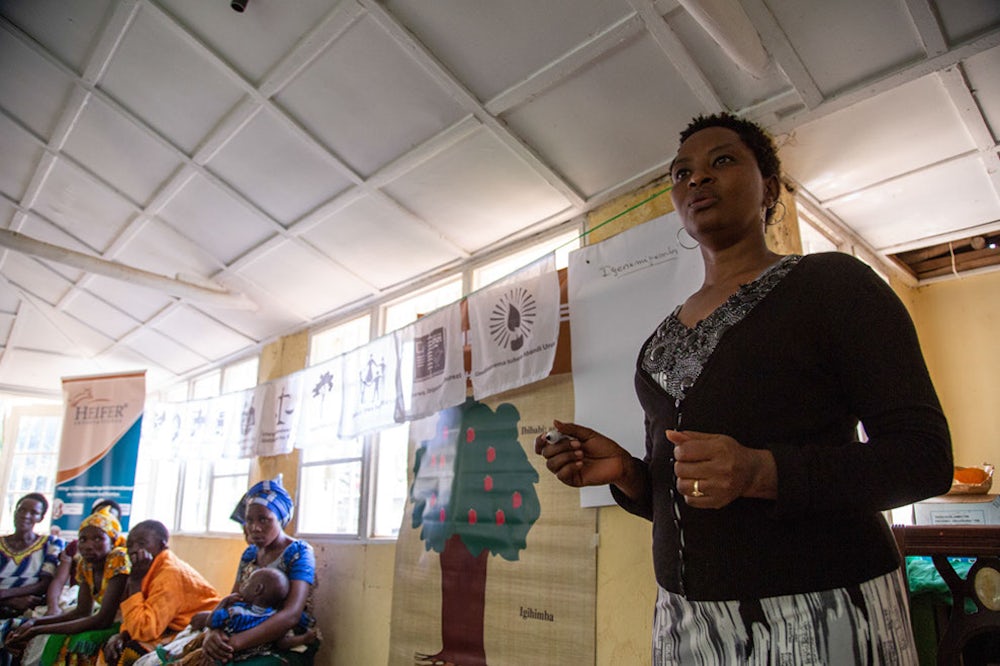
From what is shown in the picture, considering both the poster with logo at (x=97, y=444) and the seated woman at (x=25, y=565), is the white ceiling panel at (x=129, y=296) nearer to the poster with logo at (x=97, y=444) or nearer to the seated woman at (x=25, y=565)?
→ the poster with logo at (x=97, y=444)

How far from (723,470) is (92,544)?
5538 millimetres

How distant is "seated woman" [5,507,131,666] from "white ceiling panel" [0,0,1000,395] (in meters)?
2.04

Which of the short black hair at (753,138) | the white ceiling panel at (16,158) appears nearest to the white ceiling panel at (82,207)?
the white ceiling panel at (16,158)

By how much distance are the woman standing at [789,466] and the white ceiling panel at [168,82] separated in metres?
3.49

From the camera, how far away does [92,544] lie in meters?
4.94

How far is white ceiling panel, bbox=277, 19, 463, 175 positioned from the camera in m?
3.21

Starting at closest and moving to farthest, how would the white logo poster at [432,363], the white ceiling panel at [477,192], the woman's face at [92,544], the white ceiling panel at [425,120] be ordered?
the white ceiling panel at [425,120], the white ceiling panel at [477,192], the white logo poster at [432,363], the woman's face at [92,544]

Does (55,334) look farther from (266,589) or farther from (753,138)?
(753,138)

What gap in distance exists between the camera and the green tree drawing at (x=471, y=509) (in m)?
3.48

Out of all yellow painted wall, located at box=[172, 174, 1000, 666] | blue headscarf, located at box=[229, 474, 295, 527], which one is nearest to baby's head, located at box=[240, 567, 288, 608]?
blue headscarf, located at box=[229, 474, 295, 527]

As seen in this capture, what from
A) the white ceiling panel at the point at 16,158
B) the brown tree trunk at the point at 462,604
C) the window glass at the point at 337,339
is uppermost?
the white ceiling panel at the point at 16,158

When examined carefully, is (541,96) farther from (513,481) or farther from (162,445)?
(162,445)

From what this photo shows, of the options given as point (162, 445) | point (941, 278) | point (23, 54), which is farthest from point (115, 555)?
point (941, 278)

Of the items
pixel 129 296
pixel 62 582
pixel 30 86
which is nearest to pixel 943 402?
pixel 30 86
